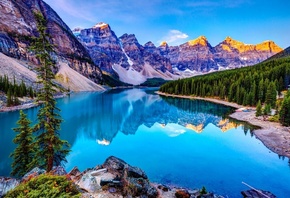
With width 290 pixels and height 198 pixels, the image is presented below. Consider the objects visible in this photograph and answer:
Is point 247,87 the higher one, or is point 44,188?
point 247,87

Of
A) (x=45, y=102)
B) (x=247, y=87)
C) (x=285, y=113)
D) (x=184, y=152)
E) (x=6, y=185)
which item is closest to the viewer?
(x=6, y=185)

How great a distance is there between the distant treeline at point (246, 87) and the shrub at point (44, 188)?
7117 centimetres

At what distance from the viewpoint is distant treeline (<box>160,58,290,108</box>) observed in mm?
75562

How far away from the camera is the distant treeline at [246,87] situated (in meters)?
75.6

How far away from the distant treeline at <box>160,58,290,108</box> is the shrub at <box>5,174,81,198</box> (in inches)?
2802

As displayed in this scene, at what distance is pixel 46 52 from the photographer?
744 inches

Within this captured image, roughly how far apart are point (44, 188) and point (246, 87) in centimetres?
9541

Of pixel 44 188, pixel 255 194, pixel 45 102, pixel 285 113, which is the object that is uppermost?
pixel 45 102

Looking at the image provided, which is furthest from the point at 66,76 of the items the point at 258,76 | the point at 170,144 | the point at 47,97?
the point at 47,97

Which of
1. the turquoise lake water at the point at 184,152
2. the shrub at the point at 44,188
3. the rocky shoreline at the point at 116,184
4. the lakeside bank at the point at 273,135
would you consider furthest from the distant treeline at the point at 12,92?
the lakeside bank at the point at 273,135

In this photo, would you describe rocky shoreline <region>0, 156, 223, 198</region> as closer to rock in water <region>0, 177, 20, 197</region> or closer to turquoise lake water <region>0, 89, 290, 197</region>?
rock in water <region>0, 177, 20, 197</region>

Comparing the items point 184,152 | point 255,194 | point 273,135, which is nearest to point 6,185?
point 255,194

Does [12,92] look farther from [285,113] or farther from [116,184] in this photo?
[285,113]

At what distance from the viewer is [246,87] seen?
90.4 metres
